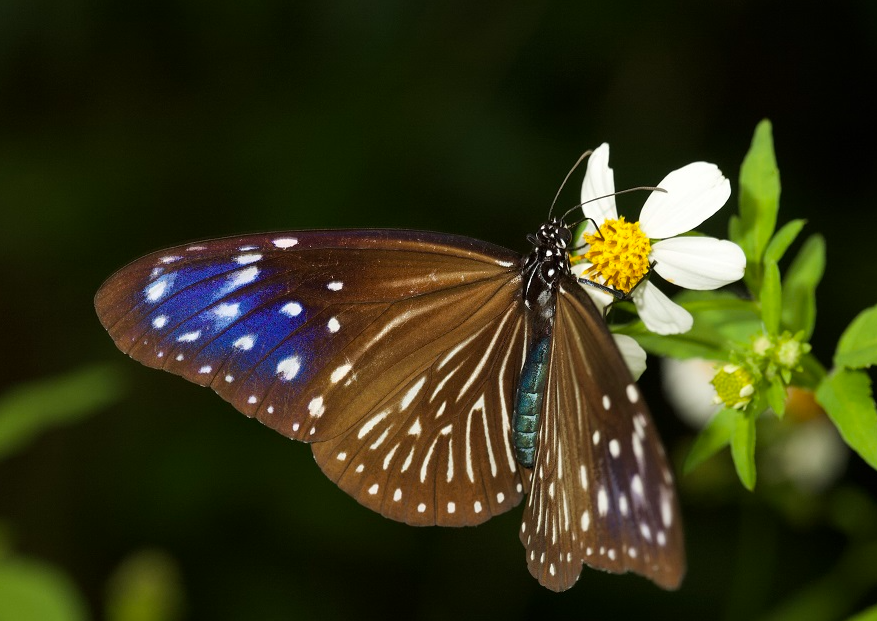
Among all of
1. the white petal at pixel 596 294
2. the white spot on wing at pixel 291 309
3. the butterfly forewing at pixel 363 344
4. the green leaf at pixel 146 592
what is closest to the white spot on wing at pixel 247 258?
the butterfly forewing at pixel 363 344

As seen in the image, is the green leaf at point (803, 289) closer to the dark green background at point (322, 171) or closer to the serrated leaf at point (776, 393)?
the serrated leaf at point (776, 393)

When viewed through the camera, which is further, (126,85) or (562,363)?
(126,85)

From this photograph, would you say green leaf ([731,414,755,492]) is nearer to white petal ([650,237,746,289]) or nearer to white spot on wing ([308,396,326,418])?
white petal ([650,237,746,289])

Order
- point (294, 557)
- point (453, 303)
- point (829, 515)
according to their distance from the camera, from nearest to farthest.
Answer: point (453, 303), point (829, 515), point (294, 557)

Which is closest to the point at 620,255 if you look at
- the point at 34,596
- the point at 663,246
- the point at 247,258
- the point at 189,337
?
→ the point at 663,246

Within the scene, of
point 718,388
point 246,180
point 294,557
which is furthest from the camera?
point 246,180

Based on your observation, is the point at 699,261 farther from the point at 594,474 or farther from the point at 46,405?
the point at 46,405

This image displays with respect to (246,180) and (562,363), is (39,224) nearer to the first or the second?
(246,180)

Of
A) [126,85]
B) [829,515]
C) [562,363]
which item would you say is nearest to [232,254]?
[562,363]
